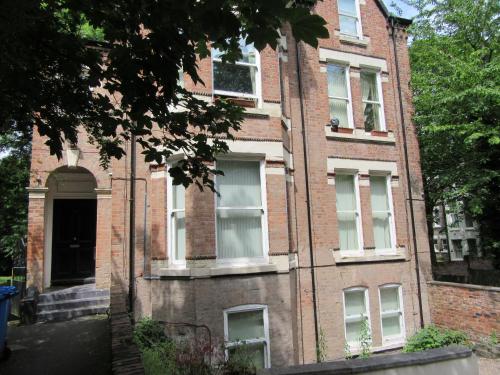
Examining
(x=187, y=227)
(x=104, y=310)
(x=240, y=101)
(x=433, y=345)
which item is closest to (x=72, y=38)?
(x=187, y=227)

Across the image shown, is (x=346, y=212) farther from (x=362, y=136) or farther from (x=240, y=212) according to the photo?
(x=240, y=212)

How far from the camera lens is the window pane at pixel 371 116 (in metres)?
12.5

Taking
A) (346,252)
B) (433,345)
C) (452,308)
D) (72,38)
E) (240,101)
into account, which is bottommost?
(433,345)

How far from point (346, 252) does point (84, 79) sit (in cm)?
881

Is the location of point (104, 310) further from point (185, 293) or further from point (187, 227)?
point (187, 227)

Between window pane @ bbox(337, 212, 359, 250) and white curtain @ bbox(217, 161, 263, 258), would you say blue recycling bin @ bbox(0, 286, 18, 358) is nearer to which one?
white curtain @ bbox(217, 161, 263, 258)

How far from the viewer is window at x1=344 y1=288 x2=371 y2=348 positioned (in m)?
10.7

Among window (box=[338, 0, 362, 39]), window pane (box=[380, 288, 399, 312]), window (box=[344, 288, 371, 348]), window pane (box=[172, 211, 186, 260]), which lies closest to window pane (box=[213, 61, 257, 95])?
window pane (box=[172, 211, 186, 260])

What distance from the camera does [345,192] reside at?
11.6 meters

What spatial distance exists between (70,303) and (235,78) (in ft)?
22.8

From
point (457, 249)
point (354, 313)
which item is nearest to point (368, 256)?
point (354, 313)

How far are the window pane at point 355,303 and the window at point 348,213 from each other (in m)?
1.31

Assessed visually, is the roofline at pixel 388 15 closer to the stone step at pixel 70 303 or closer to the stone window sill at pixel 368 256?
the stone window sill at pixel 368 256

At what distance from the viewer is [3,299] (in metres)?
6.58
